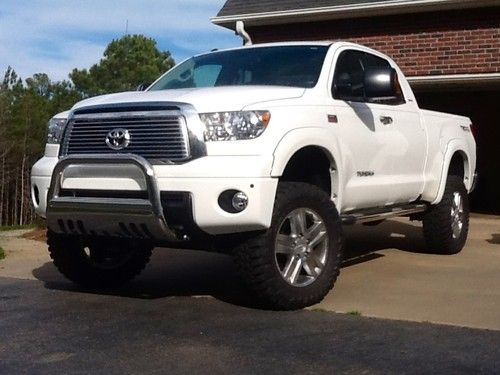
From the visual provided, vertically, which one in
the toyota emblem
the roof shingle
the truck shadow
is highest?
the roof shingle

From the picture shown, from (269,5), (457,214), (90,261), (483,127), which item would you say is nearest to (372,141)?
(457,214)

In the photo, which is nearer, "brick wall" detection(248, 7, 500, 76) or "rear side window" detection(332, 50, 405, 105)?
"rear side window" detection(332, 50, 405, 105)

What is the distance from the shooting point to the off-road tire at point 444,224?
9000mm

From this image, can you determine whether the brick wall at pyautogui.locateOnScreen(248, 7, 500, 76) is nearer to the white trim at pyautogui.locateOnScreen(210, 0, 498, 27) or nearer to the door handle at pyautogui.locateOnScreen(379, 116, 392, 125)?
the white trim at pyautogui.locateOnScreen(210, 0, 498, 27)

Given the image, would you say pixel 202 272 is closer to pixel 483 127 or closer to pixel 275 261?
pixel 275 261

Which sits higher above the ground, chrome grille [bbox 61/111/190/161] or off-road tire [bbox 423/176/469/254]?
chrome grille [bbox 61/111/190/161]

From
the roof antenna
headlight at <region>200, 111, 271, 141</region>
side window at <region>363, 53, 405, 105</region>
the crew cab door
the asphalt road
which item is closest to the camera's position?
the asphalt road

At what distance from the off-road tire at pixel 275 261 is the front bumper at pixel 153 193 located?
0.54ft

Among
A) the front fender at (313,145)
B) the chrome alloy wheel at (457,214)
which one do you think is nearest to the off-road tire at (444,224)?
the chrome alloy wheel at (457,214)

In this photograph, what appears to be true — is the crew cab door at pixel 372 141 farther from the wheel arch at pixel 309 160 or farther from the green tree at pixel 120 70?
the green tree at pixel 120 70

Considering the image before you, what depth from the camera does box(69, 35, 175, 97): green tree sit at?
45.3 meters

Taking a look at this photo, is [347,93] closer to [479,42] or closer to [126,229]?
[126,229]

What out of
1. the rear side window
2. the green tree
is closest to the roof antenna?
the rear side window

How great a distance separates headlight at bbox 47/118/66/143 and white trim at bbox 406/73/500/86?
744 cm
